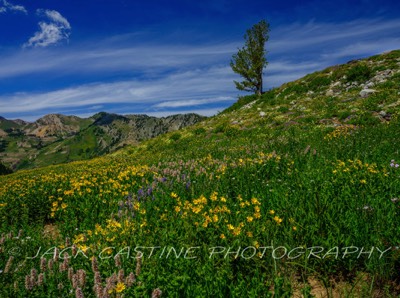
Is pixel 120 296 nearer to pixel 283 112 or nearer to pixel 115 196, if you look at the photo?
pixel 115 196

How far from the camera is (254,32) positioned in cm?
3988

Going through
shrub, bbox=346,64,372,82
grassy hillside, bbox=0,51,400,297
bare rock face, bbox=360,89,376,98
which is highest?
shrub, bbox=346,64,372,82

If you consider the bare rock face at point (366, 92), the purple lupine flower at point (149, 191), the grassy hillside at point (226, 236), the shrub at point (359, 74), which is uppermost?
the shrub at point (359, 74)

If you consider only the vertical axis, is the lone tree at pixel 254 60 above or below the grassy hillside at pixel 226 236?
above

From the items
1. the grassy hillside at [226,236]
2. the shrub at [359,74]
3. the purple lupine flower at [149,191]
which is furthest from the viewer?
the shrub at [359,74]

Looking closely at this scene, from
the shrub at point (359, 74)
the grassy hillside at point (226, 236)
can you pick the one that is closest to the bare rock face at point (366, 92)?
the shrub at point (359, 74)

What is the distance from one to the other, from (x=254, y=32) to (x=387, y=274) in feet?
134

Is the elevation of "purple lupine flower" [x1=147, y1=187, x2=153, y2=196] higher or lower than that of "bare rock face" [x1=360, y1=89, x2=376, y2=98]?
lower

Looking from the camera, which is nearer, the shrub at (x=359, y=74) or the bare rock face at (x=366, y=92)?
the bare rock face at (x=366, y=92)

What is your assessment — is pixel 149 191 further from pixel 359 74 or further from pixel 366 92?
pixel 359 74

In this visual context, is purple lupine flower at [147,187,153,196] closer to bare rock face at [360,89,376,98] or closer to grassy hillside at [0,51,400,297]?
grassy hillside at [0,51,400,297]

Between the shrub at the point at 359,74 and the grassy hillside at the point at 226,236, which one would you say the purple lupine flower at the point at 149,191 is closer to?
the grassy hillside at the point at 226,236

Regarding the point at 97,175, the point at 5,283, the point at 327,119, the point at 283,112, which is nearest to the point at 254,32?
the point at 283,112

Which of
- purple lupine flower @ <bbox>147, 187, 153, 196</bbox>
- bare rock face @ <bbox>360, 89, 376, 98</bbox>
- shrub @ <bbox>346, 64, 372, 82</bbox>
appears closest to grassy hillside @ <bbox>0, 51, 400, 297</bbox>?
purple lupine flower @ <bbox>147, 187, 153, 196</bbox>
